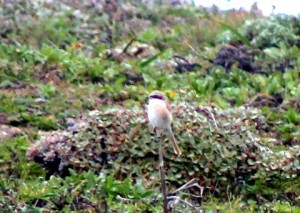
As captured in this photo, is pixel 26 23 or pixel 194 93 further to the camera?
pixel 26 23

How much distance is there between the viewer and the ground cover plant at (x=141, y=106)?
7.00m

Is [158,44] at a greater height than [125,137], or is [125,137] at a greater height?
[158,44]

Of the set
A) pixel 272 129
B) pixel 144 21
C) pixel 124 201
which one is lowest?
pixel 124 201

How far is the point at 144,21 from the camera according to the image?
41.3ft

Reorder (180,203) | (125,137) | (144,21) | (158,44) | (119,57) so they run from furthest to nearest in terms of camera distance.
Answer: (144,21) < (158,44) < (119,57) < (125,137) < (180,203)

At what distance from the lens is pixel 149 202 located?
6719mm

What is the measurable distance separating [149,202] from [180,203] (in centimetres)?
35

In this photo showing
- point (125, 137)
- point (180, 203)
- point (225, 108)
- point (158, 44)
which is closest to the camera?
point (180, 203)

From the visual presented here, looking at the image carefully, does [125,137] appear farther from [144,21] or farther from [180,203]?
[144,21]

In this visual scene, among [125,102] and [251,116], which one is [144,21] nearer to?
[125,102]

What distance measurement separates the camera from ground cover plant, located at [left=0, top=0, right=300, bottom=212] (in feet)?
23.0

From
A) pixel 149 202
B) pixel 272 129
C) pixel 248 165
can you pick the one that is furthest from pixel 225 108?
pixel 149 202

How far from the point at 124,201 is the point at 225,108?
251 cm

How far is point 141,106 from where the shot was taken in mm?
8773
